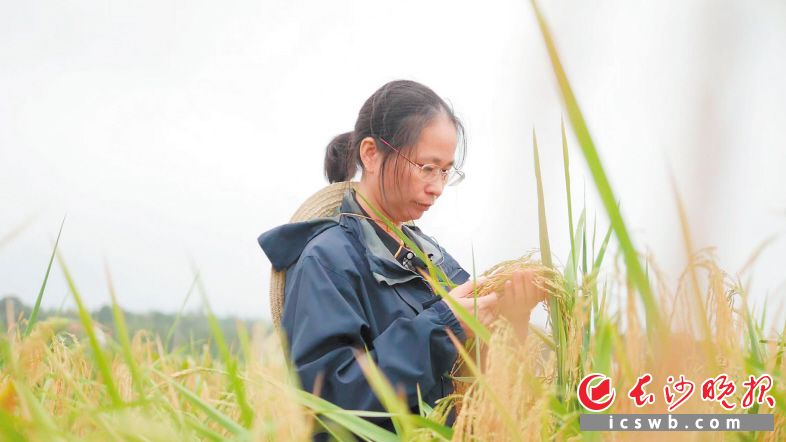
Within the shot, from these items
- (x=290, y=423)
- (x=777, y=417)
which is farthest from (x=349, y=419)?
(x=777, y=417)

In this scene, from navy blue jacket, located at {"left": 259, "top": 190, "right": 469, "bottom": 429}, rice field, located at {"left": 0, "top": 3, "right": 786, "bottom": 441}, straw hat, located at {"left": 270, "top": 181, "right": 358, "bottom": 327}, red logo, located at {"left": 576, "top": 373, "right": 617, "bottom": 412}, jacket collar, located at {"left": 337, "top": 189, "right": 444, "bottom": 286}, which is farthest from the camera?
straw hat, located at {"left": 270, "top": 181, "right": 358, "bottom": 327}

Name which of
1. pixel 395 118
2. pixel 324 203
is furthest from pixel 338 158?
pixel 395 118

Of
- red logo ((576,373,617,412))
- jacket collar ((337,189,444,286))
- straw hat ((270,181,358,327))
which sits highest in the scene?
straw hat ((270,181,358,327))

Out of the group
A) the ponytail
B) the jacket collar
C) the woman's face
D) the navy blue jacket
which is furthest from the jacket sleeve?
the ponytail

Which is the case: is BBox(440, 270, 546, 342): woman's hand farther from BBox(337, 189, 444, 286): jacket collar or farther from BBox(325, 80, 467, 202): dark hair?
BBox(325, 80, 467, 202): dark hair

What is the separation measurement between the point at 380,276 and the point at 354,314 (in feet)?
0.49

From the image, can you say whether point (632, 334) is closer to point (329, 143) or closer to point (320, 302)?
point (320, 302)

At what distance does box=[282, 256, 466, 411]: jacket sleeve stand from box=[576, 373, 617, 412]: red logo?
562 mm

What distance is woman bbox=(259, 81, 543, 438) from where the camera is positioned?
4.74ft

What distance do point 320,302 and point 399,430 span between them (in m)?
0.56

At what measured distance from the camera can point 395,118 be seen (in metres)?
1.78

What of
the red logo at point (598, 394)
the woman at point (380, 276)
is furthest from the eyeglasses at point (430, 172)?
the red logo at point (598, 394)

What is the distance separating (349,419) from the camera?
1.00 metres

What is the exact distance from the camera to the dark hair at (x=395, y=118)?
68.9 inches
